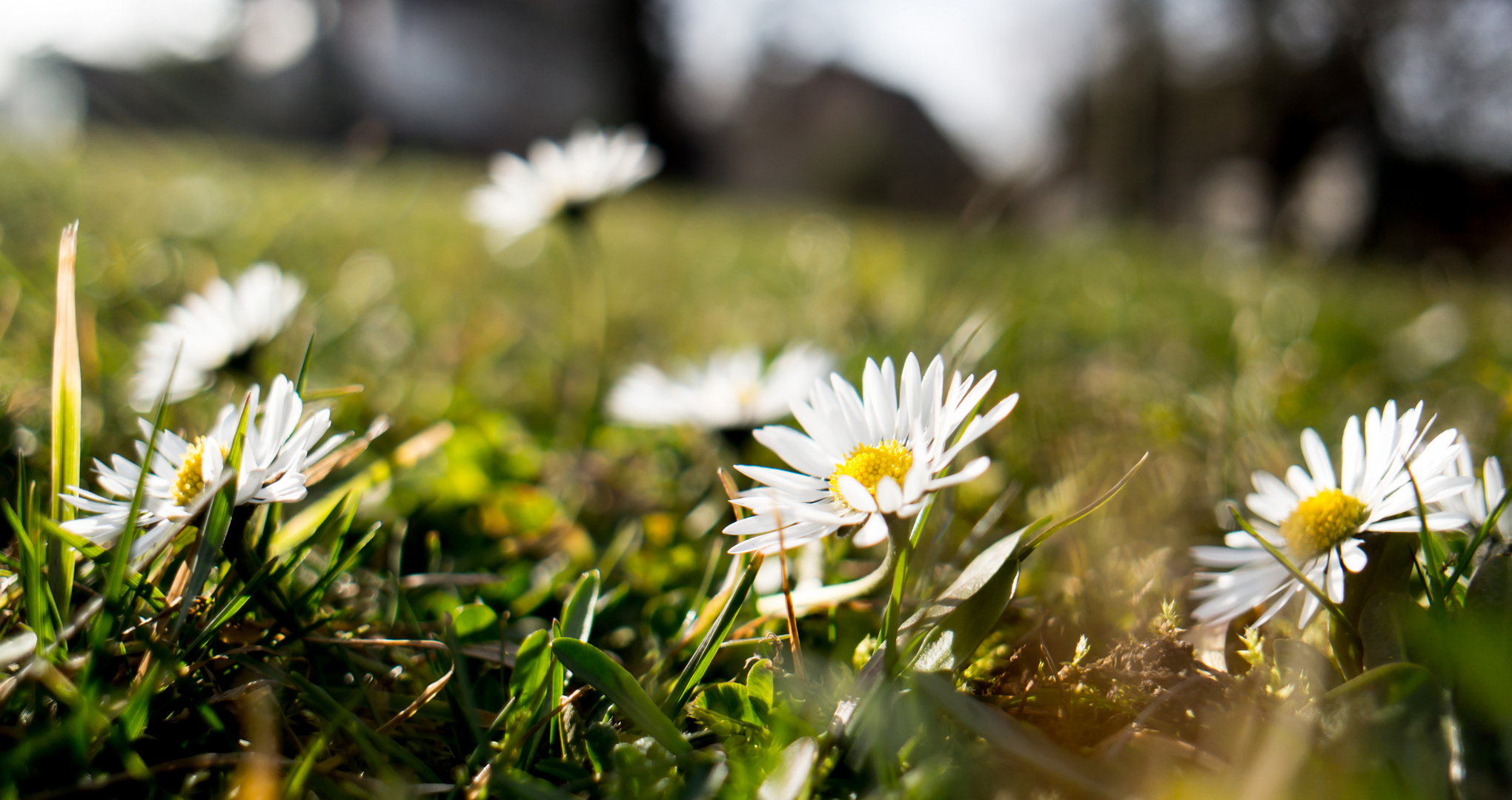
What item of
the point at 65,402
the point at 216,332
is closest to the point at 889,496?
the point at 65,402

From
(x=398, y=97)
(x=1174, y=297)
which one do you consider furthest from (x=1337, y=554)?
(x=398, y=97)

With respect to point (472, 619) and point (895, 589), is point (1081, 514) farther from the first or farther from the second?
point (472, 619)

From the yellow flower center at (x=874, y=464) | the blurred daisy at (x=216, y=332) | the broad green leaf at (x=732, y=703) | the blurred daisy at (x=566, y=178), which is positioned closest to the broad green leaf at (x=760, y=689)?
the broad green leaf at (x=732, y=703)

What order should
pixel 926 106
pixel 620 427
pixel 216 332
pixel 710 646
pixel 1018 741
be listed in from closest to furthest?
pixel 1018 741 < pixel 710 646 < pixel 216 332 < pixel 620 427 < pixel 926 106

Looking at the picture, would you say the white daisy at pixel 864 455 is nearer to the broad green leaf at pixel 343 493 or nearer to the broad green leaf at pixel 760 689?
the broad green leaf at pixel 760 689

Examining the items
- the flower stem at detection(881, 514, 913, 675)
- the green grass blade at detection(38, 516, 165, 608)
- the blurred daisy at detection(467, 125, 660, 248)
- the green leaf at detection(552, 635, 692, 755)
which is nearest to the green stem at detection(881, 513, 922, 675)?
the flower stem at detection(881, 514, 913, 675)

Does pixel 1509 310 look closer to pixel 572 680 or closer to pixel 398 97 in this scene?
pixel 572 680

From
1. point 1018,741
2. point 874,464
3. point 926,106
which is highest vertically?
point 926,106
